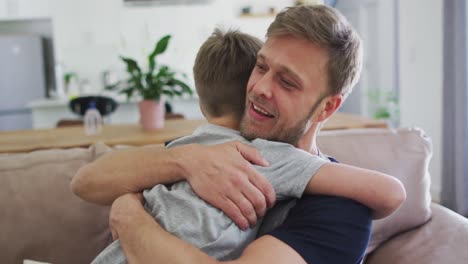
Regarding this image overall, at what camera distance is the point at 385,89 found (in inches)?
210

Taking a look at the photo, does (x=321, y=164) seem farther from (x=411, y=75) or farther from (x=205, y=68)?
(x=411, y=75)

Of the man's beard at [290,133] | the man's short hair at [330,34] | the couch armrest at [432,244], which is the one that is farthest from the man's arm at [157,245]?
the couch armrest at [432,244]

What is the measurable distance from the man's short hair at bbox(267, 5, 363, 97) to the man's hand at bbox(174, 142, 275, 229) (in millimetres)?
262

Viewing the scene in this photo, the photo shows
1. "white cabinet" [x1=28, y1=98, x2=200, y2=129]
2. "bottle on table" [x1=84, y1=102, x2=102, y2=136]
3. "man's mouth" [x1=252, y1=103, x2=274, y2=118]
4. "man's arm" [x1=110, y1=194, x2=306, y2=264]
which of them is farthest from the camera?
"white cabinet" [x1=28, y1=98, x2=200, y2=129]

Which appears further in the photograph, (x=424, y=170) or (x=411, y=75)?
(x=411, y=75)

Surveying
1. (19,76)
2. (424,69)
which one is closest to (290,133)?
(424,69)

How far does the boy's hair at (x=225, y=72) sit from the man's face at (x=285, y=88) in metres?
0.08

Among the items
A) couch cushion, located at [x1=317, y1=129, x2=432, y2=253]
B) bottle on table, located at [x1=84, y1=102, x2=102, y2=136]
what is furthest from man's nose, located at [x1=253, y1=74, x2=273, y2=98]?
bottle on table, located at [x1=84, y1=102, x2=102, y2=136]

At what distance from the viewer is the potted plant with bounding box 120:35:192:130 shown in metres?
2.55

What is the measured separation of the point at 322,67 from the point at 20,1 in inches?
248

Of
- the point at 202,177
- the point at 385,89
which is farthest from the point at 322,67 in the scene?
the point at 385,89

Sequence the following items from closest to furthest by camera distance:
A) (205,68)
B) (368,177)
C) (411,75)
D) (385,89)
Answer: (368,177) < (205,68) < (411,75) < (385,89)

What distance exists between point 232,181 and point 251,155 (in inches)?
2.8

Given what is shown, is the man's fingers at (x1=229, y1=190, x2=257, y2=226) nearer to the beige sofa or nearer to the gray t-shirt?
the gray t-shirt
